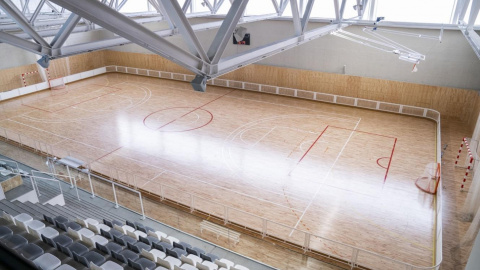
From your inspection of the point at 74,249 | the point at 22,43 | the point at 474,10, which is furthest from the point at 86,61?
the point at 474,10

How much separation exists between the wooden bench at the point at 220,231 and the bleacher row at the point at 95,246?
144cm

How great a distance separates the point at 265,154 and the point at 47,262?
11244 mm

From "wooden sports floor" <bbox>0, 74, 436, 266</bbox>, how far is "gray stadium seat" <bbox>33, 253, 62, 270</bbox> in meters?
5.51

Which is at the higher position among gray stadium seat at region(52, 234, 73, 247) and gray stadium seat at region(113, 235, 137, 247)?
gray stadium seat at region(52, 234, 73, 247)

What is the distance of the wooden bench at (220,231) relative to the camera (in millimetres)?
11336

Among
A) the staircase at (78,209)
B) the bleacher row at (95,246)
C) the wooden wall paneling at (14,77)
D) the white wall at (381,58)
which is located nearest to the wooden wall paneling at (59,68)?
the wooden wall paneling at (14,77)

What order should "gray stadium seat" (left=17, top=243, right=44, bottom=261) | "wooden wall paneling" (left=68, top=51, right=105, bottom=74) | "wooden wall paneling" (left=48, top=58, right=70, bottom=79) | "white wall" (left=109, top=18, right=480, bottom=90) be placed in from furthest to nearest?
"wooden wall paneling" (left=68, top=51, right=105, bottom=74), "wooden wall paneling" (left=48, top=58, right=70, bottom=79), "white wall" (left=109, top=18, right=480, bottom=90), "gray stadium seat" (left=17, top=243, right=44, bottom=261)

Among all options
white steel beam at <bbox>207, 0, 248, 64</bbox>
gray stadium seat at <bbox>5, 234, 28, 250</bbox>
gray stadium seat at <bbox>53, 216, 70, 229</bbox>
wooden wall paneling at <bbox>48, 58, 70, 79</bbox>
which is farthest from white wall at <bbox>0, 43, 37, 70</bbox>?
white steel beam at <bbox>207, 0, 248, 64</bbox>

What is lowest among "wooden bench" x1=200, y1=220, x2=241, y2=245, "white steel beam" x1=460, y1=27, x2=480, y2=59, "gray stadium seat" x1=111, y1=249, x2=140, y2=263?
"wooden bench" x1=200, y1=220, x2=241, y2=245

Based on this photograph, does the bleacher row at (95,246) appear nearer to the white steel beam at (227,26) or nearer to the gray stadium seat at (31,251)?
the gray stadium seat at (31,251)

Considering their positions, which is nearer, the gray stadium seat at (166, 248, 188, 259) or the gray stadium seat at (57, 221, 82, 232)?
the gray stadium seat at (166, 248, 188, 259)

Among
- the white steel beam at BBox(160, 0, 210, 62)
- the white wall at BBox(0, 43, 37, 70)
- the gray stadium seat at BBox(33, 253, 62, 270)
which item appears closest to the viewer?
the white steel beam at BBox(160, 0, 210, 62)

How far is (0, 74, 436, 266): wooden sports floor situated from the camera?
41.0 ft

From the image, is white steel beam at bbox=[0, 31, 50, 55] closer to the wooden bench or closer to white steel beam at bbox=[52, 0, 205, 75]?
white steel beam at bbox=[52, 0, 205, 75]
